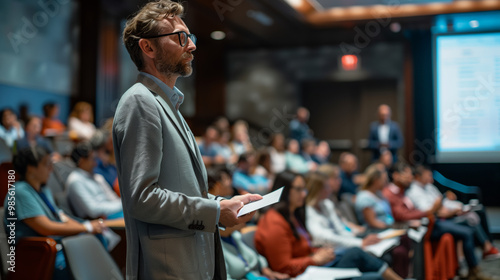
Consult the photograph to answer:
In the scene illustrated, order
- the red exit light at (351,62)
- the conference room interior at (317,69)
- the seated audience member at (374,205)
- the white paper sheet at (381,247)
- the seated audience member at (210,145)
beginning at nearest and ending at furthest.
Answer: the white paper sheet at (381,247) < the seated audience member at (374,205) < the seated audience member at (210,145) < the conference room interior at (317,69) < the red exit light at (351,62)

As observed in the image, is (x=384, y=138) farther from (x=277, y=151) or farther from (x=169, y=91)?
(x=169, y=91)

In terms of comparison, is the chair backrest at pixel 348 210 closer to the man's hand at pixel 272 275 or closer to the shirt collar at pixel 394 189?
the shirt collar at pixel 394 189

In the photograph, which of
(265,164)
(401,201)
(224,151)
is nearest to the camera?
(401,201)

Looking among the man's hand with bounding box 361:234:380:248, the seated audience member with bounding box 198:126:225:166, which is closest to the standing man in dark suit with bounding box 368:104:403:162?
the seated audience member with bounding box 198:126:225:166

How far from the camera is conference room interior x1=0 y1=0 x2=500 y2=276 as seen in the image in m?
6.71

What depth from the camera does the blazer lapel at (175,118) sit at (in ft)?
4.08

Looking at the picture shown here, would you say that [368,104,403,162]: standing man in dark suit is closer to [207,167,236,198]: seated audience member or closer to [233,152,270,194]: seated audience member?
[233,152,270,194]: seated audience member

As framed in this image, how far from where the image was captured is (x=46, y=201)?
2502 millimetres

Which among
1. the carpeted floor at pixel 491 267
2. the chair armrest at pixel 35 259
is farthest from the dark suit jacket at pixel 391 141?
the chair armrest at pixel 35 259

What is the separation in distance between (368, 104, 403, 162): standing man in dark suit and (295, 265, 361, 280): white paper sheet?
486 cm

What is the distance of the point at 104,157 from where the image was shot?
157 inches

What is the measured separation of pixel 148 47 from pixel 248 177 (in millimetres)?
3785

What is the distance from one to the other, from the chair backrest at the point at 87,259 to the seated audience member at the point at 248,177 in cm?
260

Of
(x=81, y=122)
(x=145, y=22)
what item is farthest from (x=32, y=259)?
(x=81, y=122)
